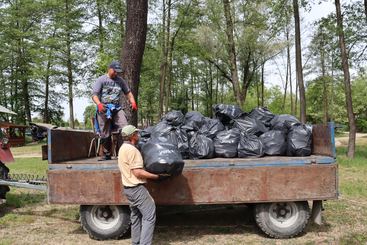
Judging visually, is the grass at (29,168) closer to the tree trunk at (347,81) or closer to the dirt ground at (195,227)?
the dirt ground at (195,227)

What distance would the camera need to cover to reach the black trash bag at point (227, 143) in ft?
20.1

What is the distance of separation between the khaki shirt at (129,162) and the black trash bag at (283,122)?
2.53m

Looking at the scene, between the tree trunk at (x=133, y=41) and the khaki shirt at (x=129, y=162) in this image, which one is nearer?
the khaki shirt at (x=129, y=162)

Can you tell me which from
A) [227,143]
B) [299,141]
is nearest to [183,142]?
[227,143]

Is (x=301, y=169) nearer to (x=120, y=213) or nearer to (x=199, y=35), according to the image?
(x=120, y=213)

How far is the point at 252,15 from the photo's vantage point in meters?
27.0

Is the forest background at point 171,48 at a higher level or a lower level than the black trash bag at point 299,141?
higher

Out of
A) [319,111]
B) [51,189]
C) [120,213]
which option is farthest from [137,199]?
[319,111]

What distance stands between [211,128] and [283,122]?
1.12m

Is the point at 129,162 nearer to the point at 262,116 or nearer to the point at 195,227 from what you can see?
the point at 195,227

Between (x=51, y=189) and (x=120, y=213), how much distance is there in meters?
0.99

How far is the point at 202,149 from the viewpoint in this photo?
614 centimetres

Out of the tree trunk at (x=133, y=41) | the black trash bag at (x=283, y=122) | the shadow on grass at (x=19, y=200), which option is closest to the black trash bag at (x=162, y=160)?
the black trash bag at (x=283, y=122)

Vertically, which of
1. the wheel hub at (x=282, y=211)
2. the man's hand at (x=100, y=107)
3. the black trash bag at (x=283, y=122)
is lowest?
the wheel hub at (x=282, y=211)
